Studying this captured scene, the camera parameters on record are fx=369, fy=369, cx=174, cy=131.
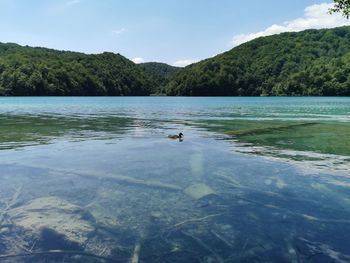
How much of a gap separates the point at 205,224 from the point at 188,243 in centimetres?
118

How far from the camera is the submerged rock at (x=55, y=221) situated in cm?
784

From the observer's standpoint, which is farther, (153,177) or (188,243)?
(153,177)

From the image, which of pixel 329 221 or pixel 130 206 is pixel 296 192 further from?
pixel 130 206

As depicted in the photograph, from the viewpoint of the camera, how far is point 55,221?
29.2 feet

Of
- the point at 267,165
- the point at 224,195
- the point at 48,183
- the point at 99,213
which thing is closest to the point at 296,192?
the point at 224,195

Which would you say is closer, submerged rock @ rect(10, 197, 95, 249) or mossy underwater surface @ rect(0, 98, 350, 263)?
mossy underwater surface @ rect(0, 98, 350, 263)

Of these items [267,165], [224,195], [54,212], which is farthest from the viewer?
[267,165]

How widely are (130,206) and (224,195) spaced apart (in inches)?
116

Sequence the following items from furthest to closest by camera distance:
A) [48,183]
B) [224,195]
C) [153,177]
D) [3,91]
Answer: [3,91] → [153,177] → [48,183] → [224,195]

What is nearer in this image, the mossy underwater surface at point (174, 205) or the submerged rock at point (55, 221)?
the mossy underwater surface at point (174, 205)

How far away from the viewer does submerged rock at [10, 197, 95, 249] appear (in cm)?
784

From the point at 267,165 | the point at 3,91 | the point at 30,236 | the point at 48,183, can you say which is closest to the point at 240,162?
the point at 267,165

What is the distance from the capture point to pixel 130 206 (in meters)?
10.2

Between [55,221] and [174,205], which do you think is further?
[174,205]
